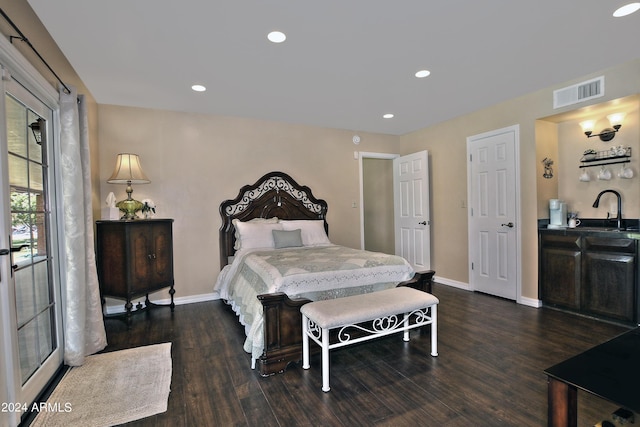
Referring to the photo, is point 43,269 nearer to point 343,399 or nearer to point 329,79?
point 343,399

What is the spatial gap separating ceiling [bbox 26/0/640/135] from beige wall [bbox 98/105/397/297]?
0.33m

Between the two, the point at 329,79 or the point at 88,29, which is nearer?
the point at 88,29

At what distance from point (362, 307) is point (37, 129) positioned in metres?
2.70

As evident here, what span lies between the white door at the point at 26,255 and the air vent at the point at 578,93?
476 cm

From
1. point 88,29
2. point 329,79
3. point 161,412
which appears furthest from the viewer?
point 329,79

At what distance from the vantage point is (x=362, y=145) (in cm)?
537

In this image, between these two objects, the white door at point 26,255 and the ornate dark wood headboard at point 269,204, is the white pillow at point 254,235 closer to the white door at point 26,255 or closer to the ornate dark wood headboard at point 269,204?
the ornate dark wood headboard at point 269,204

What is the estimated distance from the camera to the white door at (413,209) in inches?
197

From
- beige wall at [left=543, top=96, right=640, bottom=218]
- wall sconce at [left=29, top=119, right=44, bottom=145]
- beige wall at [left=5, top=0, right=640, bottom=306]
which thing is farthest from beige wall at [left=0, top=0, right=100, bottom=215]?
beige wall at [left=543, top=96, right=640, bottom=218]

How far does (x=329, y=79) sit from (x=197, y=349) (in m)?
2.88

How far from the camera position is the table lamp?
3498 millimetres

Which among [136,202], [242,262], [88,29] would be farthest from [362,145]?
[88,29]

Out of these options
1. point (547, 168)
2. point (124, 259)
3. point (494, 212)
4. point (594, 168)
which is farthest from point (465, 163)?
point (124, 259)

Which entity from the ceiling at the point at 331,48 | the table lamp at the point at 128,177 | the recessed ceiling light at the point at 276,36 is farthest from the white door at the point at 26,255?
the recessed ceiling light at the point at 276,36
